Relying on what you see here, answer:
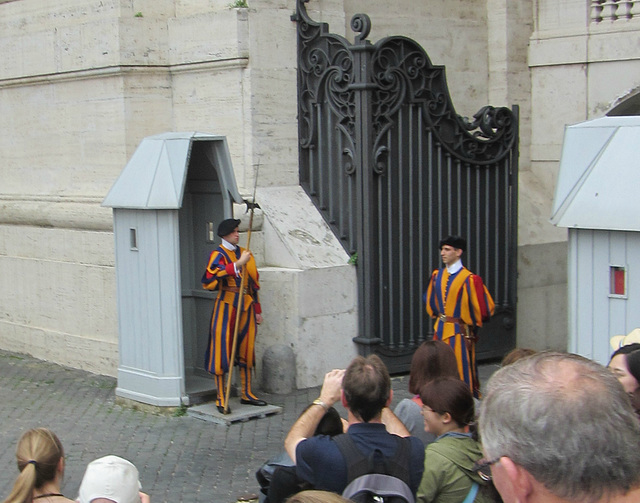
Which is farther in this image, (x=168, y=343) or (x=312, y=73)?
(x=312, y=73)

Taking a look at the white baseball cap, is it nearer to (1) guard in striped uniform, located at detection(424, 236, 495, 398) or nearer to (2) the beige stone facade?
(1) guard in striped uniform, located at detection(424, 236, 495, 398)

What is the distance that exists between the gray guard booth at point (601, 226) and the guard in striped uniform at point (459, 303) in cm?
199

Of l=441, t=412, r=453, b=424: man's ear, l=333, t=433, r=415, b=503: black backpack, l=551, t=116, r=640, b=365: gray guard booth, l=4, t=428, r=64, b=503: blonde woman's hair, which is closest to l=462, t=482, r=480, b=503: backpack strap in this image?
l=333, t=433, r=415, b=503: black backpack

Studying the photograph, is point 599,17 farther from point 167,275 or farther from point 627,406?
point 627,406

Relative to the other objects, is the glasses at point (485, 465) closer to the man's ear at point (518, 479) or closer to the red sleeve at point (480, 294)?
the man's ear at point (518, 479)

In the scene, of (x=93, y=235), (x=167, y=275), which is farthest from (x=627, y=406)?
(x=93, y=235)

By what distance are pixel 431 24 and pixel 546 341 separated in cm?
339

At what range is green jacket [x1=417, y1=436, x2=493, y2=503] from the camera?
3430mm

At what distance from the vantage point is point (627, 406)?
190 cm

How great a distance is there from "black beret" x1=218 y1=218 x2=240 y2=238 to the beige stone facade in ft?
2.91

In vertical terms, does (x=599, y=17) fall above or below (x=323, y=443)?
above

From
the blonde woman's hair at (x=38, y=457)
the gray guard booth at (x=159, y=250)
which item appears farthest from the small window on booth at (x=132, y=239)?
the blonde woman's hair at (x=38, y=457)

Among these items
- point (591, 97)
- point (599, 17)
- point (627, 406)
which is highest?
point (599, 17)

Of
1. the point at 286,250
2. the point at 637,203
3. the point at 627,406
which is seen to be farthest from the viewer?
the point at 286,250
